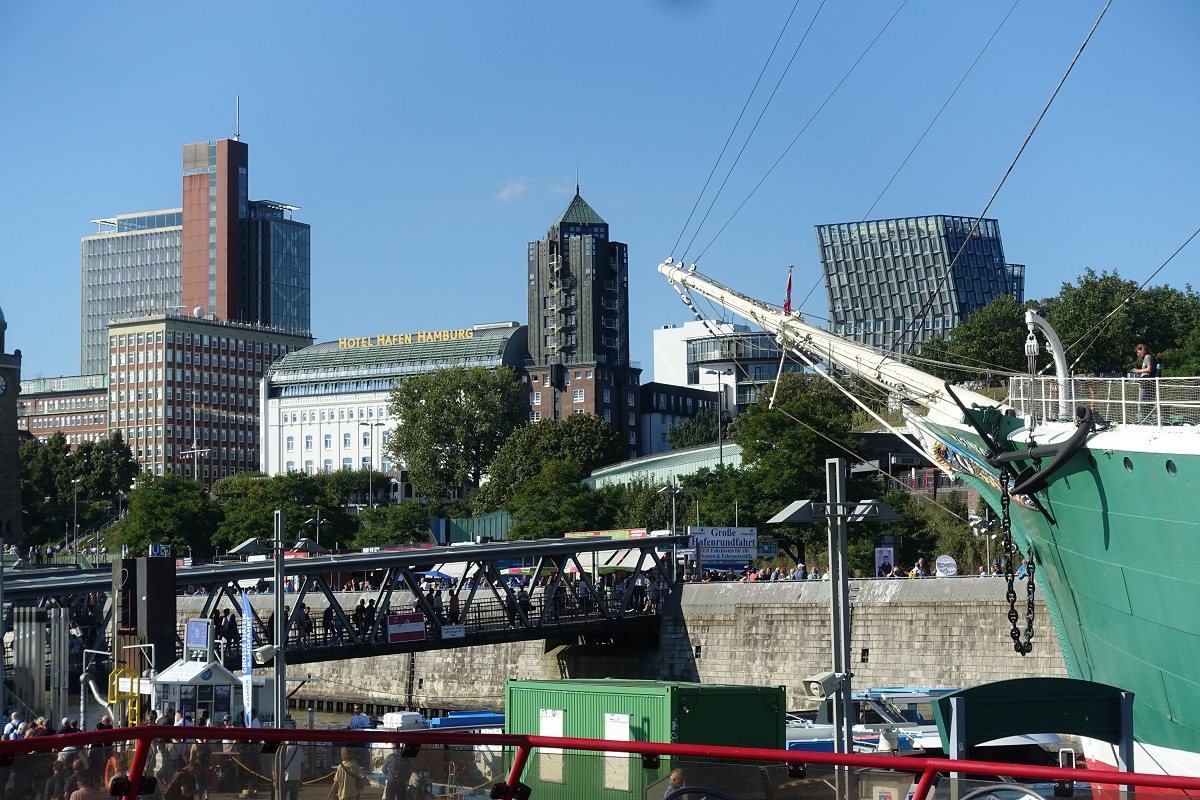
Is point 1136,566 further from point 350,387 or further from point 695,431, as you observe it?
point 350,387

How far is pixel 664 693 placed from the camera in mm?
18344

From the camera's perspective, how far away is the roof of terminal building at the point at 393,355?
149913 mm

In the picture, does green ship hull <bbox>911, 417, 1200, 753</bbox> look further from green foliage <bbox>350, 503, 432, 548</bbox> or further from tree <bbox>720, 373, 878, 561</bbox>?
green foliage <bbox>350, 503, 432, 548</bbox>

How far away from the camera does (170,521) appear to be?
95.1 metres

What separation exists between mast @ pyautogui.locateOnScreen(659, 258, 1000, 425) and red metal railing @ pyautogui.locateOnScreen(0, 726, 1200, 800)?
60.6ft

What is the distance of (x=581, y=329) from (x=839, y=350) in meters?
113

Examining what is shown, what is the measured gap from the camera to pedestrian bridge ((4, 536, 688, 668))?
4019 centimetres

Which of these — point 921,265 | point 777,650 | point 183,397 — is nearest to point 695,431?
point 183,397

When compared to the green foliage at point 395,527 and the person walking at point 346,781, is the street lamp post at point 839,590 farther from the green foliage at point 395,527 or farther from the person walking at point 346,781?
the green foliage at point 395,527

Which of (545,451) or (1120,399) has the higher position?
(545,451)

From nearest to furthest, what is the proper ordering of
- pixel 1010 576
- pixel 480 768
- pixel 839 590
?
1. pixel 480 768
2. pixel 839 590
3. pixel 1010 576

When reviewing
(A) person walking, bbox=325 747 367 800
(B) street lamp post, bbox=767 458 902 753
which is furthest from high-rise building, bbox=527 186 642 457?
(A) person walking, bbox=325 747 367 800

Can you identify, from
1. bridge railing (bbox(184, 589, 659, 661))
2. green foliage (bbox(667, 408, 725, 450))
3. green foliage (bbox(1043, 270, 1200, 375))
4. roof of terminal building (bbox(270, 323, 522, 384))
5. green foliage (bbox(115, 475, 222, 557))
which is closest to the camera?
bridge railing (bbox(184, 589, 659, 661))

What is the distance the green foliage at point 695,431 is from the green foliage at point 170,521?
154 feet
